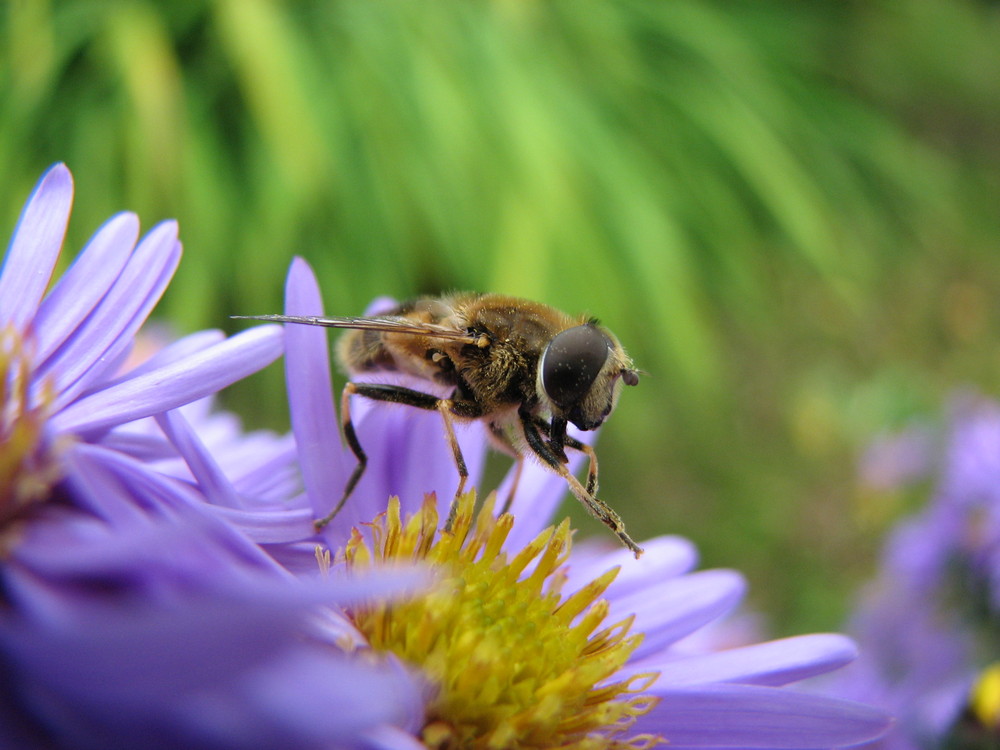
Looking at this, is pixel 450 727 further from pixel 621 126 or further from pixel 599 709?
pixel 621 126

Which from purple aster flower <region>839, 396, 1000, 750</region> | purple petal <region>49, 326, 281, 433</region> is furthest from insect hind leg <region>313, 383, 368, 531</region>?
purple aster flower <region>839, 396, 1000, 750</region>

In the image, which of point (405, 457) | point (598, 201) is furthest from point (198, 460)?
point (598, 201)

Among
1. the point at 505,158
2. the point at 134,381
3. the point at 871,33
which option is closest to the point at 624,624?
the point at 134,381

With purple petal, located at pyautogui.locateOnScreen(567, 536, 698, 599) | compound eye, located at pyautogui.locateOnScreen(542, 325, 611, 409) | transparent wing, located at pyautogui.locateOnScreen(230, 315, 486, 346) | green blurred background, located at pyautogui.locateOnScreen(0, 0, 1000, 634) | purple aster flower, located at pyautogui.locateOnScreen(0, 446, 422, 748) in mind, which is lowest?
purple aster flower, located at pyautogui.locateOnScreen(0, 446, 422, 748)

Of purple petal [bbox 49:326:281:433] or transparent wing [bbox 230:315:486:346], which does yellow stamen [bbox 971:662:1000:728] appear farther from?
purple petal [bbox 49:326:281:433]

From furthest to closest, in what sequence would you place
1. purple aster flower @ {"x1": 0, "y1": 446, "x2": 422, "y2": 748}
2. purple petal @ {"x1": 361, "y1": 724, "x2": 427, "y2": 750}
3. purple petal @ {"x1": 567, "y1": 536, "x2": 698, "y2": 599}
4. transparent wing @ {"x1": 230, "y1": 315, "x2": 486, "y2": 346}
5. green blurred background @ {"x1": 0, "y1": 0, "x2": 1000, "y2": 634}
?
1. green blurred background @ {"x1": 0, "y1": 0, "x2": 1000, "y2": 634}
2. transparent wing @ {"x1": 230, "y1": 315, "x2": 486, "y2": 346}
3. purple petal @ {"x1": 567, "y1": 536, "x2": 698, "y2": 599}
4. purple petal @ {"x1": 361, "y1": 724, "x2": 427, "y2": 750}
5. purple aster flower @ {"x1": 0, "y1": 446, "x2": 422, "y2": 748}

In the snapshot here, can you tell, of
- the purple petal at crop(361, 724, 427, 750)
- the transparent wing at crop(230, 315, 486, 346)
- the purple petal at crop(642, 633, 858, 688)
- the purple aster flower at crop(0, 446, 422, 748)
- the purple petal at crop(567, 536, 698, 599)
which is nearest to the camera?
the purple aster flower at crop(0, 446, 422, 748)

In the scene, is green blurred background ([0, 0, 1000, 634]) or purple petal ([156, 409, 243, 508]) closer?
purple petal ([156, 409, 243, 508])
